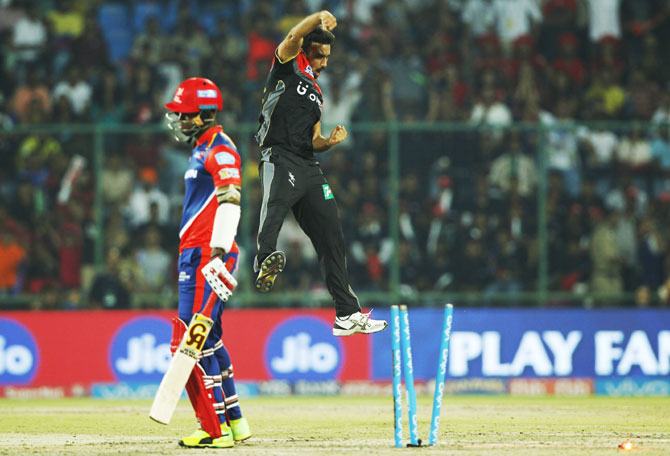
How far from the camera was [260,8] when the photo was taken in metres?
21.7

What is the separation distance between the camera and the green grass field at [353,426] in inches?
366

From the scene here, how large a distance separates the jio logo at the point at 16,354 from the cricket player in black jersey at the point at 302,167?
7944 mm

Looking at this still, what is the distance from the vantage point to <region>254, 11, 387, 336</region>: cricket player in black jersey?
972cm

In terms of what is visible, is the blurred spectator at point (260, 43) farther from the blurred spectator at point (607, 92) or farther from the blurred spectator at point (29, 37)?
the blurred spectator at point (607, 92)

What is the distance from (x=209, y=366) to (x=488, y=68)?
40.0ft

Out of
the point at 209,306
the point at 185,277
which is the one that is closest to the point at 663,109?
the point at 185,277

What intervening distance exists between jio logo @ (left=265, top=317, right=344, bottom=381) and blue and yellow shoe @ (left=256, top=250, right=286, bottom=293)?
7.42 metres

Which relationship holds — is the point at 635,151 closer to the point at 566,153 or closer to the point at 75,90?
the point at 566,153

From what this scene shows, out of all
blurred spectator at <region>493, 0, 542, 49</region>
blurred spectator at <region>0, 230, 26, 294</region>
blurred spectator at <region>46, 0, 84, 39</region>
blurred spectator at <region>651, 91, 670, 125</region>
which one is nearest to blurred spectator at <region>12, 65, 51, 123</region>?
blurred spectator at <region>46, 0, 84, 39</region>

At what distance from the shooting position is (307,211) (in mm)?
9859

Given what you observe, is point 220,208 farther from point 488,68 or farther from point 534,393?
point 488,68

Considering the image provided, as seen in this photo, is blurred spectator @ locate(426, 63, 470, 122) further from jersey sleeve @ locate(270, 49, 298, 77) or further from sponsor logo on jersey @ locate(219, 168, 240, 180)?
sponsor logo on jersey @ locate(219, 168, 240, 180)

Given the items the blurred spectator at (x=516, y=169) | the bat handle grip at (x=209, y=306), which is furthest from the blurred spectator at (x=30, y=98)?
the bat handle grip at (x=209, y=306)

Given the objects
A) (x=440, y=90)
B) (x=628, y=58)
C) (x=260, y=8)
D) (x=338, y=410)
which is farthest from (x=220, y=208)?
(x=628, y=58)
